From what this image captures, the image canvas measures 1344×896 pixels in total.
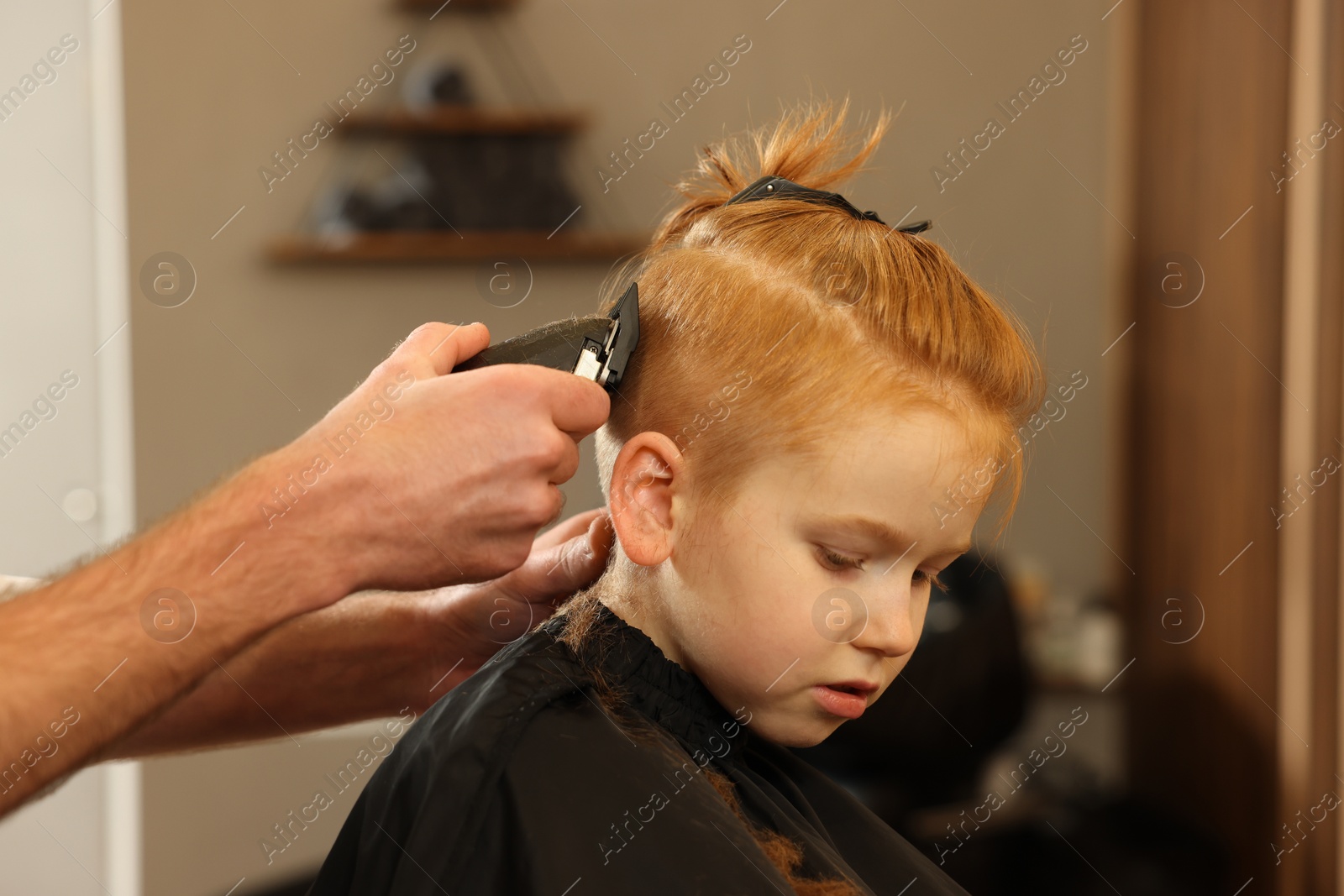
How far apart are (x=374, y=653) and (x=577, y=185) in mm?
1987

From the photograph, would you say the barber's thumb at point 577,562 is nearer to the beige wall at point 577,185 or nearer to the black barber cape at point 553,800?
the black barber cape at point 553,800

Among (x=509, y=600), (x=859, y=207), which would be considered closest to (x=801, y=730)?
(x=509, y=600)

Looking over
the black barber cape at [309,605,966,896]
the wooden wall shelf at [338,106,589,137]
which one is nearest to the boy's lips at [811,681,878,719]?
the black barber cape at [309,605,966,896]

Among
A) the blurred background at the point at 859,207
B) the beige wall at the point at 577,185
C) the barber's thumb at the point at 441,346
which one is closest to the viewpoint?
the barber's thumb at the point at 441,346

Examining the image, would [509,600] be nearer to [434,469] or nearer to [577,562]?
[577,562]

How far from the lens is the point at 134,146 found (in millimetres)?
2752

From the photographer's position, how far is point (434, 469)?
0.87m

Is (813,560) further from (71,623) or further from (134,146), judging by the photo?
(134,146)

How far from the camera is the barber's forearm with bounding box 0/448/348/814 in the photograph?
0.75 meters

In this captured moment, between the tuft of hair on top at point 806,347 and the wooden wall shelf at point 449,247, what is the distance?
1.90 m

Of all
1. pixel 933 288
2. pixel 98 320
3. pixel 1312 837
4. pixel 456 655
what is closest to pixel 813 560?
pixel 933 288

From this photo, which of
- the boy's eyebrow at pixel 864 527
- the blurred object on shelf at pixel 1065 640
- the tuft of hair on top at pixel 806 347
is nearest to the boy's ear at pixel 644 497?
the tuft of hair on top at pixel 806 347

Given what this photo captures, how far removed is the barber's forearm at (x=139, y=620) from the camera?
0.75 m

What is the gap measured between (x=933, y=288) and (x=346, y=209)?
2.20m
